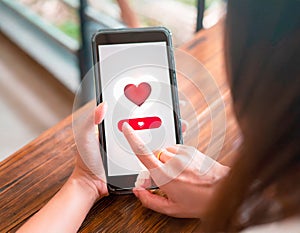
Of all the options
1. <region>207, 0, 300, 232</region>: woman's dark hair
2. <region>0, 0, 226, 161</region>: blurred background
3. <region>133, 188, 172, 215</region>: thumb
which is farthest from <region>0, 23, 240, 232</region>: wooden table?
<region>0, 0, 226, 161</region>: blurred background

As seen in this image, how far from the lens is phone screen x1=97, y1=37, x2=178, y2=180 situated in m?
0.70

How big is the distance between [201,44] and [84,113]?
26 cm

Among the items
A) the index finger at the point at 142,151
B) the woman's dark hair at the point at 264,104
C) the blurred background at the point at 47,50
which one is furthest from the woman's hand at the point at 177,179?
the blurred background at the point at 47,50

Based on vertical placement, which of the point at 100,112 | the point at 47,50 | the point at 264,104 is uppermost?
the point at 264,104

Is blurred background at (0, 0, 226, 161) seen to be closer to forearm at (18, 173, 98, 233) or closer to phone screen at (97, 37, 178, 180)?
phone screen at (97, 37, 178, 180)

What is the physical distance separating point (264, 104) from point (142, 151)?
11.5 inches

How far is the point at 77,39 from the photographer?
1706 mm

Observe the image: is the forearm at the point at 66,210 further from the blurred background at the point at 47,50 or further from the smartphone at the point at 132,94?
the blurred background at the point at 47,50

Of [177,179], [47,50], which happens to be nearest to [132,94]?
[177,179]

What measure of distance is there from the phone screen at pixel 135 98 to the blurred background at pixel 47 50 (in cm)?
70

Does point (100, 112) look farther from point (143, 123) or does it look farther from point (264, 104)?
point (264, 104)

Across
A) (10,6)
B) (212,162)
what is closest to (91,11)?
(10,6)

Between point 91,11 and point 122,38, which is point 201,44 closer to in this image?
point 122,38

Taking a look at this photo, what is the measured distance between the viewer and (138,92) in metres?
0.71
